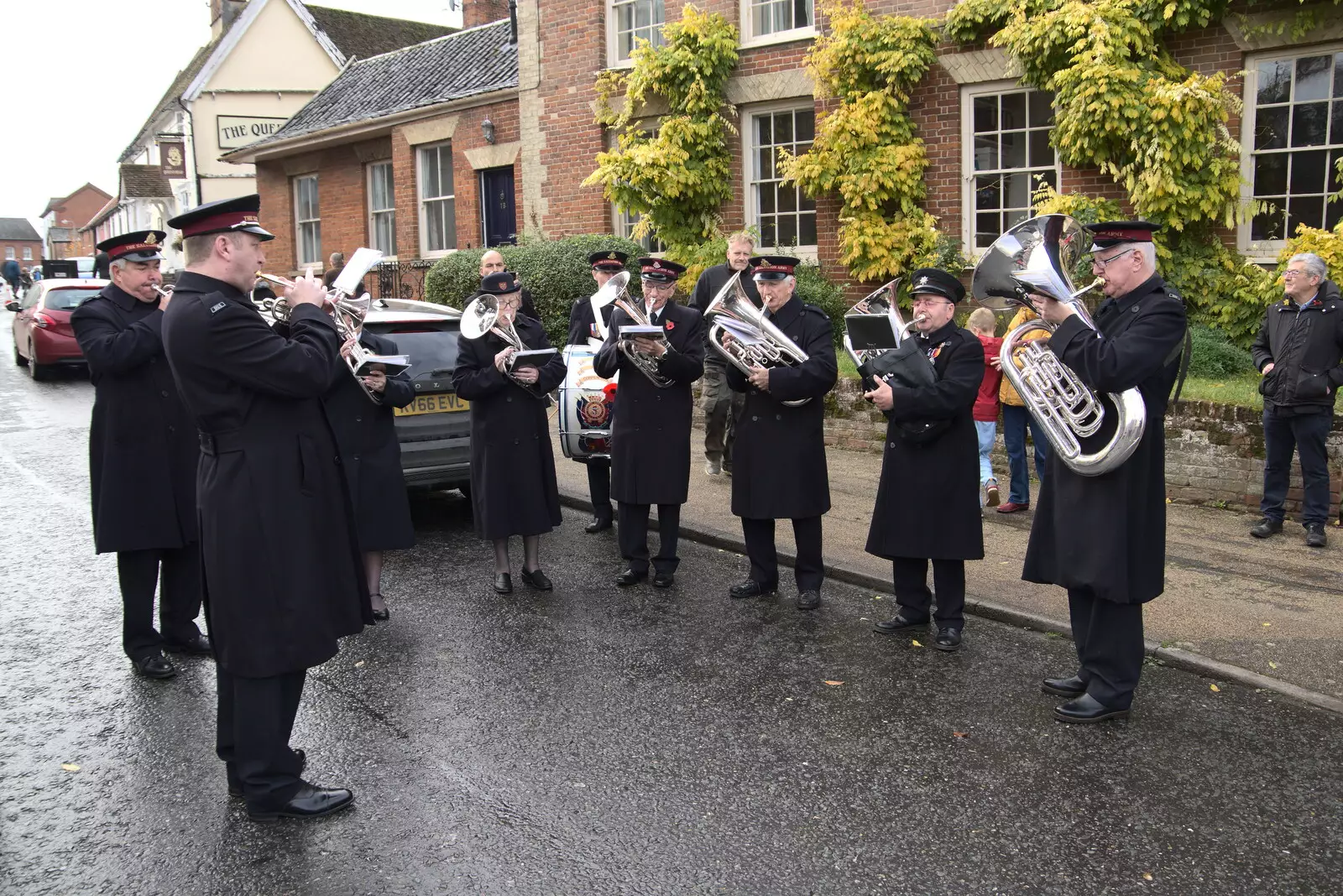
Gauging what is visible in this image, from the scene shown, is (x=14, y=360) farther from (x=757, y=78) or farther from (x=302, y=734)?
(x=302, y=734)

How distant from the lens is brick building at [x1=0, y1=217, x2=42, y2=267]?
137m

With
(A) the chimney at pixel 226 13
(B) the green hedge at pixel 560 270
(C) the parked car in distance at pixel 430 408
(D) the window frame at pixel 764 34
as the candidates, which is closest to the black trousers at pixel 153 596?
(C) the parked car in distance at pixel 430 408

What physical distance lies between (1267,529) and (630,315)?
4676 mm

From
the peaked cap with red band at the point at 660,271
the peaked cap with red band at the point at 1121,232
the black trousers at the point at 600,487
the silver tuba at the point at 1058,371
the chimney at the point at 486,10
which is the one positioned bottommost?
the black trousers at the point at 600,487

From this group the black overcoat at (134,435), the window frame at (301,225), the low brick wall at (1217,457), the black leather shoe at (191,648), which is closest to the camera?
the black overcoat at (134,435)

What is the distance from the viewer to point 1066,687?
523 cm

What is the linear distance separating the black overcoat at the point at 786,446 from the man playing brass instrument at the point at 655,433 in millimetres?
521

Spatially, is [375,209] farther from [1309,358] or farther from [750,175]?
[1309,358]

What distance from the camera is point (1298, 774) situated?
4.40 metres

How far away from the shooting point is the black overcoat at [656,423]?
7145 millimetres

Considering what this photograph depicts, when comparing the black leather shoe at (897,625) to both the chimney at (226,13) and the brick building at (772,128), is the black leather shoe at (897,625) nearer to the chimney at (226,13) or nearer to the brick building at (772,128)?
the brick building at (772,128)

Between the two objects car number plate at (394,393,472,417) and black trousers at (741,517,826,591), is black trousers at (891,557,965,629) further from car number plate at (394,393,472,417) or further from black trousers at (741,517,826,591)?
car number plate at (394,393,472,417)

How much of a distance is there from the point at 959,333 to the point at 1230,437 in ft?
11.9

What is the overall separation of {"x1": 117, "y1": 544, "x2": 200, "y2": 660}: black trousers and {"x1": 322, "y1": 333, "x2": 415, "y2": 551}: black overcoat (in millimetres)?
938
